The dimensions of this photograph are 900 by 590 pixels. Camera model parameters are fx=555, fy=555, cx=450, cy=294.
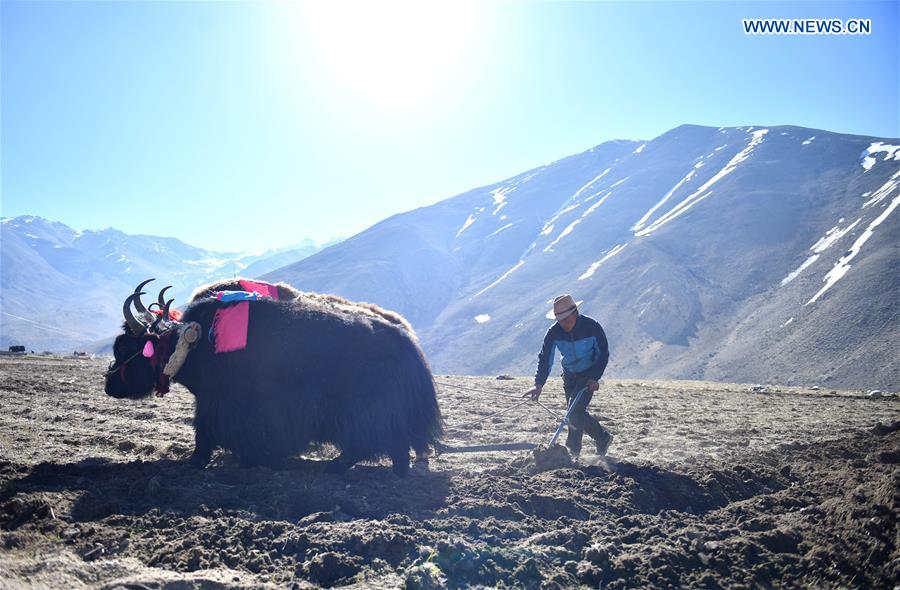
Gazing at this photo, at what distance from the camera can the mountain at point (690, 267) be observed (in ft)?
168

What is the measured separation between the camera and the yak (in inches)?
213

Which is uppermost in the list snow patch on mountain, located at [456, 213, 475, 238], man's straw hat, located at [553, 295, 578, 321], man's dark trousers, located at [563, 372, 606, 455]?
snow patch on mountain, located at [456, 213, 475, 238]

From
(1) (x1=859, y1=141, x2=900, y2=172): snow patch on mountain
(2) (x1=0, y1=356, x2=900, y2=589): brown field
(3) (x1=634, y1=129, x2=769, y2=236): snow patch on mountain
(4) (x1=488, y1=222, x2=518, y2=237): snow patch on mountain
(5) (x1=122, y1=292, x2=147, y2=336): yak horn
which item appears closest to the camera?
(2) (x1=0, y1=356, x2=900, y2=589): brown field

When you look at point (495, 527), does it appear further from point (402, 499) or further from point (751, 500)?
point (751, 500)

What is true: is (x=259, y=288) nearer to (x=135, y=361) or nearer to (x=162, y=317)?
(x=162, y=317)

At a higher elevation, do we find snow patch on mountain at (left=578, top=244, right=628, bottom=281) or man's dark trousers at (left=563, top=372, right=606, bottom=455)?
snow patch on mountain at (left=578, top=244, right=628, bottom=281)

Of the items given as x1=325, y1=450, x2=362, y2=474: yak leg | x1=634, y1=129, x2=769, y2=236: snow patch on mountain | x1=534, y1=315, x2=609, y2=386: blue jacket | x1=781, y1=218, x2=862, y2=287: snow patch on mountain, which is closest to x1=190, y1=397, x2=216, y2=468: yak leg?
x1=325, y1=450, x2=362, y2=474: yak leg

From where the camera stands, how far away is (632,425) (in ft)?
27.5

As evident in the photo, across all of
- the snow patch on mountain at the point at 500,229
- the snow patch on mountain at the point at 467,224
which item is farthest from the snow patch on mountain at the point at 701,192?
the snow patch on mountain at the point at 467,224

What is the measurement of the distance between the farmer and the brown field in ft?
1.75

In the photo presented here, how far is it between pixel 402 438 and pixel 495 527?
1634mm

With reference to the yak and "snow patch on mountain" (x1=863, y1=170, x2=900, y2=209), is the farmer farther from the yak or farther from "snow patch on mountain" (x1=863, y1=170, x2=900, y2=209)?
"snow patch on mountain" (x1=863, y1=170, x2=900, y2=209)

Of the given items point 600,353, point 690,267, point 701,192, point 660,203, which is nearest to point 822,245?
point 690,267

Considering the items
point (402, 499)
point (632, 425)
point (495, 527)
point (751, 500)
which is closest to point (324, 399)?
point (402, 499)
